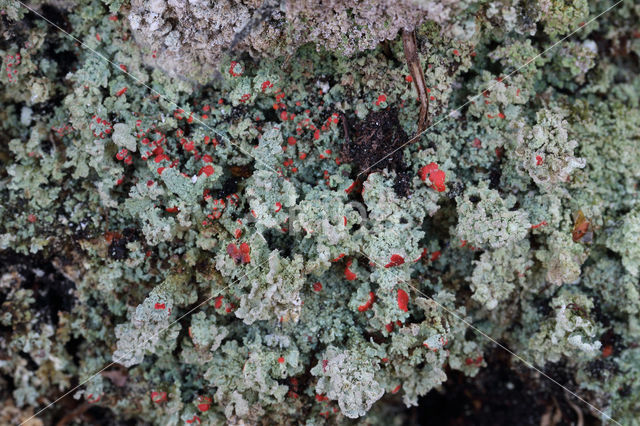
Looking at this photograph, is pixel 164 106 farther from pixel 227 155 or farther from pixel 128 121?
pixel 227 155

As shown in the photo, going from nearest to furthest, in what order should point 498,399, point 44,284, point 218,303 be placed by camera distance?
point 218,303
point 44,284
point 498,399

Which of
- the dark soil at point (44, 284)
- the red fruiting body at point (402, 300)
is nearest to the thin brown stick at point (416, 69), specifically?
the red fruiting body at point (402, 300)

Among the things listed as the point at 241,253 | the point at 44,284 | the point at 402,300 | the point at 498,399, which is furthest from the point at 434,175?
the point at 44,284

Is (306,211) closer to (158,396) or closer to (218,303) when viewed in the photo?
(218,303)

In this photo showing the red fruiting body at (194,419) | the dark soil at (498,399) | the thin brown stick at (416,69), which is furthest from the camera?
the dark soil at (498,399)

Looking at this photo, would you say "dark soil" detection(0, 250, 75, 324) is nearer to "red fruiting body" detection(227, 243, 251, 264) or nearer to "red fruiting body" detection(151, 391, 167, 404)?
"red fruiting body" detection(151, 391, 167, 404)

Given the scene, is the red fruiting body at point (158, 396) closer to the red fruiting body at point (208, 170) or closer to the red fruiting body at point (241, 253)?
the red fruiting body at point (241, 253)
